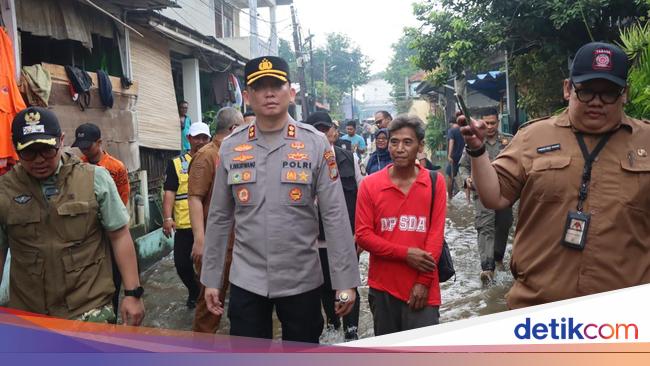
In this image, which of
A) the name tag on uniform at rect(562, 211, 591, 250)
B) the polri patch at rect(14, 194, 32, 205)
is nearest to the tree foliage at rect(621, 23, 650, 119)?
the name tag on uniform at rect(562, 211, 591, 250)

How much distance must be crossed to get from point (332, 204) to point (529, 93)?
32.5 ft

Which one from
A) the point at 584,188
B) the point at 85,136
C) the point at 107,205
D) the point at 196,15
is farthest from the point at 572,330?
the point at 196,15

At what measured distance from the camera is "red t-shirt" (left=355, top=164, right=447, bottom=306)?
11.1 ft

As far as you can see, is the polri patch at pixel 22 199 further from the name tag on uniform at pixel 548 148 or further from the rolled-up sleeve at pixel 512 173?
the name tag on uniform at pixel 548 148

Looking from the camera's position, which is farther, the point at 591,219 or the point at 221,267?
the point at 221,267

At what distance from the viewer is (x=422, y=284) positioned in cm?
333

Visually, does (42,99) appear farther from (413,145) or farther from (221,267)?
(413,145)

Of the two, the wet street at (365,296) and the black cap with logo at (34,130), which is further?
the wet street at (365,296)

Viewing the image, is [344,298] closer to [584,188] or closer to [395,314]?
[395,314]

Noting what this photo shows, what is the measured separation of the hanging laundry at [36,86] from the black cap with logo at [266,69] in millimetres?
3699

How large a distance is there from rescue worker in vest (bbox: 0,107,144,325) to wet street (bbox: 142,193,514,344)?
1.67 meters

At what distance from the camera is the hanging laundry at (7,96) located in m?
5.14

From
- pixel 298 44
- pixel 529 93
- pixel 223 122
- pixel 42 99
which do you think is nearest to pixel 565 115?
pixel 223 122

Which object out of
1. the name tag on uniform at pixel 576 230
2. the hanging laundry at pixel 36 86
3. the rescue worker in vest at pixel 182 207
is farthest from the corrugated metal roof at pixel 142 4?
the name tag on uniform at pixel 576 230
